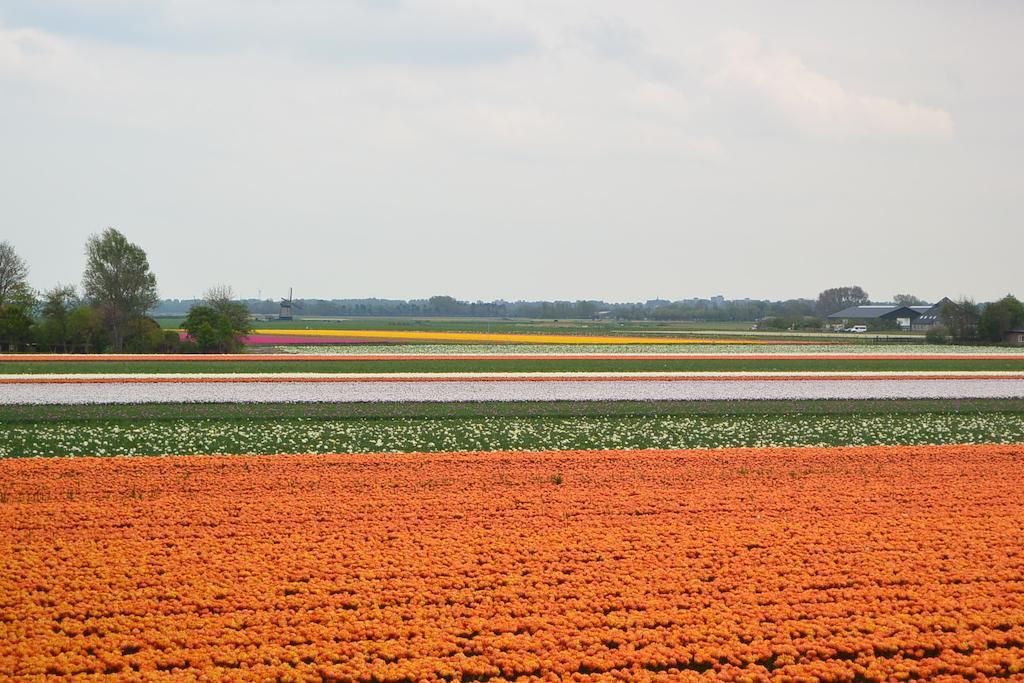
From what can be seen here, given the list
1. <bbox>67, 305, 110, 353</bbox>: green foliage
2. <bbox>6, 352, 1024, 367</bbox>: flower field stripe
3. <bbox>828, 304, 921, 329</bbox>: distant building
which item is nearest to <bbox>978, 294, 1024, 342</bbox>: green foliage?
<bbox>6, 352, 1024, 367</bbox>: flower field stripe

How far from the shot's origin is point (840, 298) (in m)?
184

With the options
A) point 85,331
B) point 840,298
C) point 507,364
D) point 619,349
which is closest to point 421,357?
point 507,364

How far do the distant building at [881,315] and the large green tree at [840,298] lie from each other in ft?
169

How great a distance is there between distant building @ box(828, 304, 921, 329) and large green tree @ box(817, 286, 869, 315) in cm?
5140

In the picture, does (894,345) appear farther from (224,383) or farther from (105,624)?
(105,624)

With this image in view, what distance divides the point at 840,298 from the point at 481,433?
174 m

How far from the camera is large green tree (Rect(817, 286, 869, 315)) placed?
180625mm

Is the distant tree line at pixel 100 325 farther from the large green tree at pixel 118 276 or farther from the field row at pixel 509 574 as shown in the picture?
the field row at pixel 509 574

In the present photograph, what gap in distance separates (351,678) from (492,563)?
294cm

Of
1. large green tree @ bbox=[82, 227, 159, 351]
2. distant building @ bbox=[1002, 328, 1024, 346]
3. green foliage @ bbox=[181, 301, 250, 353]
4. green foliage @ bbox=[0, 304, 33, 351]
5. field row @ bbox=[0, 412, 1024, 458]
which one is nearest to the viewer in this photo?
field row @ bbox=[0, 412, 1024, 458]

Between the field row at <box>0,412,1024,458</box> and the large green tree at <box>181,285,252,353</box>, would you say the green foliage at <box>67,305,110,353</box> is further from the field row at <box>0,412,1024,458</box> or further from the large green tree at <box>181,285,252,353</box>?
the field row at <box>0,412,1024,458</box>

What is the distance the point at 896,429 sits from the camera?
21.9m

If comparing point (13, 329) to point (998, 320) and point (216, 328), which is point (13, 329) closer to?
point (216, 328)

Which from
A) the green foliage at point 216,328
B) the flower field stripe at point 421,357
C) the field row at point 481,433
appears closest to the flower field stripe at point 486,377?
the flower field stripe at point 421,357
